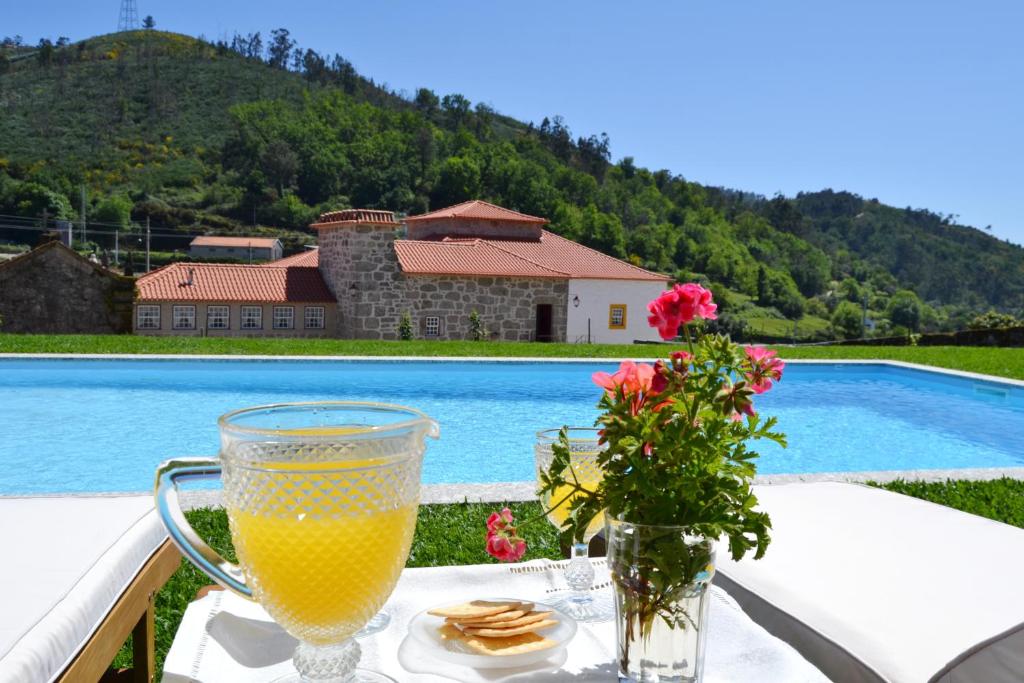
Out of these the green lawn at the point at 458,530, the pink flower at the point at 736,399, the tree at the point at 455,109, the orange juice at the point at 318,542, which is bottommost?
the green lawn at the point at 458,530

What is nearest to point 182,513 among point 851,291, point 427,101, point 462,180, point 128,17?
point 462,180

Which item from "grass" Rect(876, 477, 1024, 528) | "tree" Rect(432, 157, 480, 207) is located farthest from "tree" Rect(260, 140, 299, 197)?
"grass" Rect(876, 477, 1024, 528)

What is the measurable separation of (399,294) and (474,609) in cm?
2127

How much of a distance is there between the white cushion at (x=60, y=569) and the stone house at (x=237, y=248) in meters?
55.8

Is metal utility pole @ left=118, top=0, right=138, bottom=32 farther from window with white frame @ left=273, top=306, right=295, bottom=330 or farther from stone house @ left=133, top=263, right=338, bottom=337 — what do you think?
window with white frame @ left=273, top=306, right=295, bottom=330

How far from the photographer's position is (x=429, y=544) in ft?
11.9

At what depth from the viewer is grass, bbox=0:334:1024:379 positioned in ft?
45.1

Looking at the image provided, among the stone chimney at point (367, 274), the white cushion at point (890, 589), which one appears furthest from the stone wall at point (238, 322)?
the white cushion at point (890, 589)

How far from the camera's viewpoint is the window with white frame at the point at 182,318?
76.7 feet

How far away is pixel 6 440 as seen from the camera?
7836 mm

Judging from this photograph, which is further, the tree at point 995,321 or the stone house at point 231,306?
the tree at point 995,321

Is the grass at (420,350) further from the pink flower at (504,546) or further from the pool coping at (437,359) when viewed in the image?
the pink flower at (504,546)

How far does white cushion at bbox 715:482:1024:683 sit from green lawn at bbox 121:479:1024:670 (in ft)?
5.55

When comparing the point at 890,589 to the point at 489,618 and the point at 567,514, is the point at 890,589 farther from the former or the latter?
the point at 489,618
